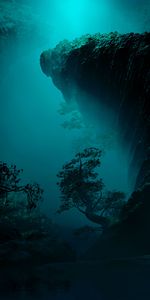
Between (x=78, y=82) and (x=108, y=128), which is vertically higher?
(x=78, y=82)

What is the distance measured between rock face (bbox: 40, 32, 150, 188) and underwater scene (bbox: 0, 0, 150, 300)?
8 centimetres

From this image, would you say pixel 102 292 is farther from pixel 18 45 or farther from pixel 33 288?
pixel 18 45

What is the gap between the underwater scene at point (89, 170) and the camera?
48.7ft

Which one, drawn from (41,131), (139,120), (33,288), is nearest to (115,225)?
(139,120)

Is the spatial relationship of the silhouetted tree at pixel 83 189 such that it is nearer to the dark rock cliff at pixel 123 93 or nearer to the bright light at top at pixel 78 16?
the dark rock cliff at pixel 123 93

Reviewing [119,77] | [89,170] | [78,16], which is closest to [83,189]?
[89,170]

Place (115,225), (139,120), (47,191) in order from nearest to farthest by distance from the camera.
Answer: (115,225), (139,120), (47,191)

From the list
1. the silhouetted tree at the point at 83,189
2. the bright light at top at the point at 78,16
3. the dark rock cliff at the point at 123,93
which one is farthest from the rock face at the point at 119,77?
the bright light at top at the point at 78,16

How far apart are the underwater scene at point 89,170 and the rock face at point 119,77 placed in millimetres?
81

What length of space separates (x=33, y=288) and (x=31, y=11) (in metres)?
62.8

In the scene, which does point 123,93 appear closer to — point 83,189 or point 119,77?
point 119,77

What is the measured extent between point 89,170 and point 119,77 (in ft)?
29.0

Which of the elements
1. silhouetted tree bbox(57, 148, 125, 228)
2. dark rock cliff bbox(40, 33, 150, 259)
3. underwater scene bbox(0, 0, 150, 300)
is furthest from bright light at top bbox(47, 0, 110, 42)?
silhouetted tree bbox(57, 148, 125, 228)

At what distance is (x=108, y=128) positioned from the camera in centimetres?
3167
